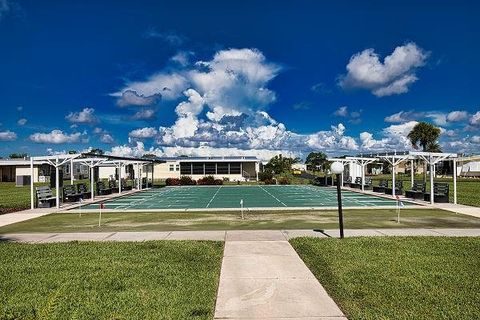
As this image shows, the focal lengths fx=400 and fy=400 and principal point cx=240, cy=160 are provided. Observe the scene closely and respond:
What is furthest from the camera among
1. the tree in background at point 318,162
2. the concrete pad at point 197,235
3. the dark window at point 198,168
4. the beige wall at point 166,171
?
the tree in background at point 318,162

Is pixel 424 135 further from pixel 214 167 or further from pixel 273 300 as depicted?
pixel 273 300

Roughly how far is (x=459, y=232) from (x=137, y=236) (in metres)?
9.64

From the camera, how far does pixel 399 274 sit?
7.34 m

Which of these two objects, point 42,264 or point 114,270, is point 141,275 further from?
point 42,264

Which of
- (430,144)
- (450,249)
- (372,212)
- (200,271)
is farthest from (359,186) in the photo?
(430,144)

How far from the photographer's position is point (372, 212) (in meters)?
17.8

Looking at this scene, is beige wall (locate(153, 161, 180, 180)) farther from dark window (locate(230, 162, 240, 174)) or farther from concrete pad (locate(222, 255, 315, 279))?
concrete pad (locate(222, 255, 315, 279))

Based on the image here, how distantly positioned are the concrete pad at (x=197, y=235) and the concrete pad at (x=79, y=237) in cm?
201

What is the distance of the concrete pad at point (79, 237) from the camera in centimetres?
1131

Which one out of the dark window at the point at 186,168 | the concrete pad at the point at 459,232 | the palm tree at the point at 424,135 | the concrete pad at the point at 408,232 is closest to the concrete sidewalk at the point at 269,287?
the concrete pad at the point at 408,232

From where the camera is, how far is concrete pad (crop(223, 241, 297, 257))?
9.20 meters

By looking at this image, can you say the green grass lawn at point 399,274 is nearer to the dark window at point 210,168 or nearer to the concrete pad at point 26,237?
the concrete pad at point 26,237

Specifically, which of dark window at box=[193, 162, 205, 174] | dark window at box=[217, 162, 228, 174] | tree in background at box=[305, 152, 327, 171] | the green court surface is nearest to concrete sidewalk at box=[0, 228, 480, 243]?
the green court surface

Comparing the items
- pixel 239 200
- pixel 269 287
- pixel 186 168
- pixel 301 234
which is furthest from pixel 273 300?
pixel 186 168
